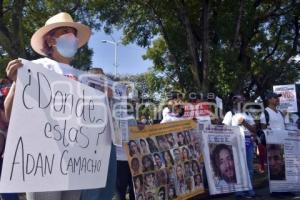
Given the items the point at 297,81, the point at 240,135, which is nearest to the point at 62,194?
the point at 240,135

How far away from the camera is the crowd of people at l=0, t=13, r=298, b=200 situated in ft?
11.6

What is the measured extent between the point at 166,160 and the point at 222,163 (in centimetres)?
149

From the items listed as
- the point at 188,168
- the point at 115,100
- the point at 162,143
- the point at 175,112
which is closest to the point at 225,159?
the point at 188,168

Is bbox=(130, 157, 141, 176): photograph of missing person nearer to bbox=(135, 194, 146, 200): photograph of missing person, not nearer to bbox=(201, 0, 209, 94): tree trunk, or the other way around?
bbox=(135, 194, 146, 200): photograph of missing person

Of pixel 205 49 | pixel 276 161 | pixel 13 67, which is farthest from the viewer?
pixel 205 49

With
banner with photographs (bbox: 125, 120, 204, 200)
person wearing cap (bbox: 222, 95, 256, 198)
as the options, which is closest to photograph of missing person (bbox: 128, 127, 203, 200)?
banner with photographs (bbox: 125, 120, 204, 200)

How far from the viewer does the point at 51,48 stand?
3670mm

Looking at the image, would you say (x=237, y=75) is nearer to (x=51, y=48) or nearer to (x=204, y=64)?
(x=204, y=64)

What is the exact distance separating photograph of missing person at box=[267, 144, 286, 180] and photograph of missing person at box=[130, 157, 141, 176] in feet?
9.88

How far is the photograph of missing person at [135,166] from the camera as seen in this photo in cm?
593

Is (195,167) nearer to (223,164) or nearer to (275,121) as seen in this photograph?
(223,164)

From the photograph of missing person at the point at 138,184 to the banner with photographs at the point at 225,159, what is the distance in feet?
5.85

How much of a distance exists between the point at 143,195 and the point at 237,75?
38.2ft

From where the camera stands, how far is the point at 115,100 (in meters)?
4.05
